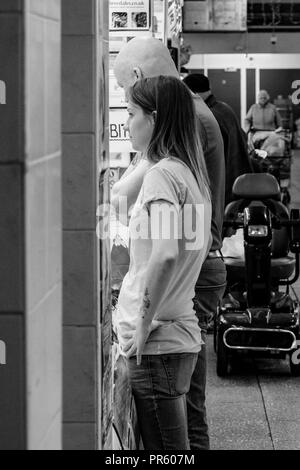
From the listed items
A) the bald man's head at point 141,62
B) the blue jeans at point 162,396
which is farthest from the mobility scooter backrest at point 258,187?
the blue jeans at point 162,396

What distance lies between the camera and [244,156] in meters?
7.07

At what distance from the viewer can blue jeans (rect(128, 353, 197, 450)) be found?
9.61ft

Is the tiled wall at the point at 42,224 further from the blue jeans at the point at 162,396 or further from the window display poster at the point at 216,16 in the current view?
Answer: the window display poster at the point at 216,16

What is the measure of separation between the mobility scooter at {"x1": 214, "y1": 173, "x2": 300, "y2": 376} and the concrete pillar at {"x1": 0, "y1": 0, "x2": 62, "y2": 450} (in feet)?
15.2

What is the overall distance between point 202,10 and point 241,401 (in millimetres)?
14495

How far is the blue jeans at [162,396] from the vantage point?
2.93 meters

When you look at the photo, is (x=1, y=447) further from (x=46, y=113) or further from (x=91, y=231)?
(x=91, y=231)

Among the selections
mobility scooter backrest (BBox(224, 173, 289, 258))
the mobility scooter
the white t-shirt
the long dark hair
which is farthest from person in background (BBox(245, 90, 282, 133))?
the white t-shirt

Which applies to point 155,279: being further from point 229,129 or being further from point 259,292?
point 229,129

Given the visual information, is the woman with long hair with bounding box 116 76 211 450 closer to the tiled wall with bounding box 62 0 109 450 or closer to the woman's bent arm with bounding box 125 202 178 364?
the woman's bent arm with bounding box 125 202 178 364

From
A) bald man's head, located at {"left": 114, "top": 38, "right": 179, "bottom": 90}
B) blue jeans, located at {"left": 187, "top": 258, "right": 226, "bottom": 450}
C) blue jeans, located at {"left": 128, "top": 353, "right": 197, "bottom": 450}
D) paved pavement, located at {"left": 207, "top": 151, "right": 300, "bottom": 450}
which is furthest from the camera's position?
paved pavement, located at {"left": 207, "top": 151, "right": 300, "bottom": 450}

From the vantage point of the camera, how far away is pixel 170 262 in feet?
9.11

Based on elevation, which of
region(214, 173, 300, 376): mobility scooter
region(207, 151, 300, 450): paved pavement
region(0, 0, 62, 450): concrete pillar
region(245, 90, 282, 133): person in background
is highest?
region(245, 90, 282, 133): person in background
